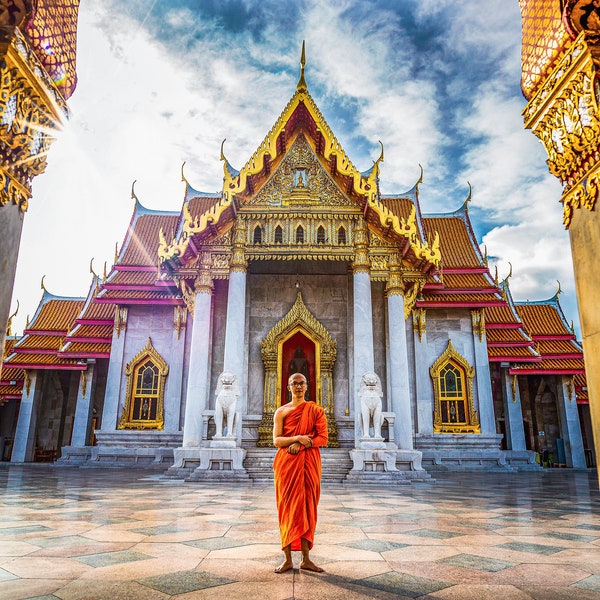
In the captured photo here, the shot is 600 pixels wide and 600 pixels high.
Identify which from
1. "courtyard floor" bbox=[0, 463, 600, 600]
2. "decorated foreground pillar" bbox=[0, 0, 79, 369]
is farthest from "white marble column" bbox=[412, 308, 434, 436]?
"decorated foreground pillar" bbox=[0, 0, 79, 369]

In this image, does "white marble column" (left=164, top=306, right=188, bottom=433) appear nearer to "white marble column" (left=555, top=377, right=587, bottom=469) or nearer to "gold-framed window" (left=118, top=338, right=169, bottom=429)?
"gold-framed window" (left=118, top=338, right=169, bottom=429)

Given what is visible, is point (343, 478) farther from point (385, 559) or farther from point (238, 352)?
point (385, 559)

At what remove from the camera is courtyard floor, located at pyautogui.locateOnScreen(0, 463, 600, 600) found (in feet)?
9.25

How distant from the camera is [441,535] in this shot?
14.7 feet

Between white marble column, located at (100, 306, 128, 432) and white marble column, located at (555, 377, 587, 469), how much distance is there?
16.0 meters

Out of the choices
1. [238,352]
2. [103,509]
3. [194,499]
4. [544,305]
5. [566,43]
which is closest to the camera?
[566,43]

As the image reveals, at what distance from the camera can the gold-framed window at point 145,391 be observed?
1523 cm

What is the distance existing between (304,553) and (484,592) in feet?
3.51

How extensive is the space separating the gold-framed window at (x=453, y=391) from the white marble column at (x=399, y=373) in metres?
3.91

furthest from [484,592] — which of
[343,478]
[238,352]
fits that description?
[238,352]

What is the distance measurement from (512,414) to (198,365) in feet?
40.0

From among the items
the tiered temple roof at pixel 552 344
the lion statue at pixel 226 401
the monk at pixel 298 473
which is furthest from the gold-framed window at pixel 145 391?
the monk at pixel 298 473

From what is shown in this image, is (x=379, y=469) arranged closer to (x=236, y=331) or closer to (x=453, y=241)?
(x=236, y=331)

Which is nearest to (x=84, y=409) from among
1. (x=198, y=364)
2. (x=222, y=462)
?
(x=198, y=364)
